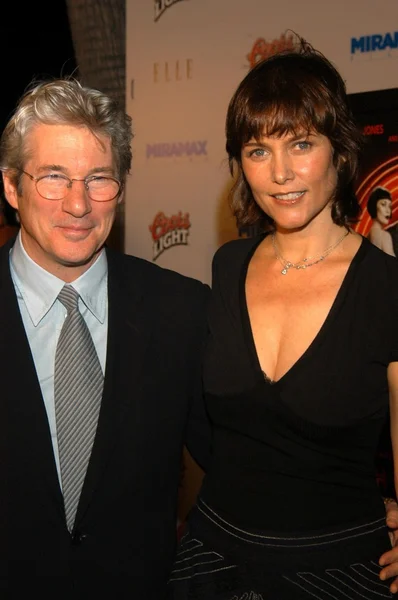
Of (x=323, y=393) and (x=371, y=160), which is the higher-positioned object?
(x=371, y=160)

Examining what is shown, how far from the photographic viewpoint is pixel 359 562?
5.86 feet

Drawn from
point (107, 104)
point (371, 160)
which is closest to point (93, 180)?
point (107, 104)

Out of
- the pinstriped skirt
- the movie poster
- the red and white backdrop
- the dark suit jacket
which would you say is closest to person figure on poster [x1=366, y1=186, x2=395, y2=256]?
the movie poster

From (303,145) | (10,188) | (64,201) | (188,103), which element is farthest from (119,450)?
(188,103)

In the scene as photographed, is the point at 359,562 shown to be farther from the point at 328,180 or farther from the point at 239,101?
the point at 239,101

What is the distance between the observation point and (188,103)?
423 centimetres

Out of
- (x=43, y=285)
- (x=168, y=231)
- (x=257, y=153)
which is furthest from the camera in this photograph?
(x=168, y=231)

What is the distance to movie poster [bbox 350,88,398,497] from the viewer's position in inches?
131

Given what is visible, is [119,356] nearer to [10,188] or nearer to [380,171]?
[10,188]

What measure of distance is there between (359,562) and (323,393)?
0.39m

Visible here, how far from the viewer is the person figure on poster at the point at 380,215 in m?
3.38

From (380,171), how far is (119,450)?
77.4 inches

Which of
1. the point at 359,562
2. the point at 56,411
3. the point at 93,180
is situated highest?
the point at 93,180

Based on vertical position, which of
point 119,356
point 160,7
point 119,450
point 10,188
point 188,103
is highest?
point 160,7
